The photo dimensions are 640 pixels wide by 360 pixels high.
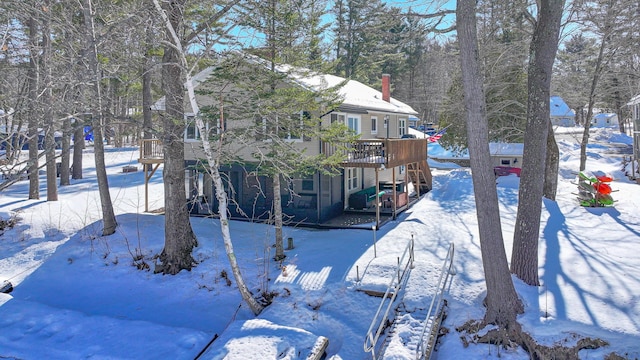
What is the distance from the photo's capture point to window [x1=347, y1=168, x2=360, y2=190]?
17922 mm

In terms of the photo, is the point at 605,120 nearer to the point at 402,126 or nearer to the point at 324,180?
the point at 402,126

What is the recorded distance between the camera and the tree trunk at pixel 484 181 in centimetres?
775

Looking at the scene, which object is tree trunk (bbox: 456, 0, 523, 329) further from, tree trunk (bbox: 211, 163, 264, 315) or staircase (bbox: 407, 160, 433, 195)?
staircase (bbox: 407, 160, 433, 195)

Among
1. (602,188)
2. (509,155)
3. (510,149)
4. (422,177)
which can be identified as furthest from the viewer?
(510,149)

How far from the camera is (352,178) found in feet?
60.2

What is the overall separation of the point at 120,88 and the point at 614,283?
25.7m

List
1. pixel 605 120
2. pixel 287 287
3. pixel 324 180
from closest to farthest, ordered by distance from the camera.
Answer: pixel 287 287, pixel 324 180, pixel 605 120

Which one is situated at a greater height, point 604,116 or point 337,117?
point 604,116

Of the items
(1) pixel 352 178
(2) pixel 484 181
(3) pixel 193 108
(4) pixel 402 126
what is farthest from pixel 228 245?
(4) pixel 402 126

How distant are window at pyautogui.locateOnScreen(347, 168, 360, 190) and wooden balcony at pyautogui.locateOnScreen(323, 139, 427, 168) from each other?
150 centimetres

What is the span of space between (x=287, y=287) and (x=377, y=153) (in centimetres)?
738

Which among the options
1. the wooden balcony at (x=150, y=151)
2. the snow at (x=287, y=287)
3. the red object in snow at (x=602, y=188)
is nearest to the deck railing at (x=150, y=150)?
the wooden balcony at (x=150, y=151)

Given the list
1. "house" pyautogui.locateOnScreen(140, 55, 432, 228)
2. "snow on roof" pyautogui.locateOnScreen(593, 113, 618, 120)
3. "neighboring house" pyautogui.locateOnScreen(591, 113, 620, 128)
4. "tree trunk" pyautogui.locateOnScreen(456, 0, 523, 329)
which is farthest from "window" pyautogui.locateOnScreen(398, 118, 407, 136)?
"neighboring house" pyautogui.locateOnScreen(591, 113, 620, 128)

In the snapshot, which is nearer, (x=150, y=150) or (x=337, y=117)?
(x=337, y=117)
